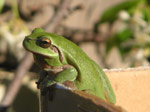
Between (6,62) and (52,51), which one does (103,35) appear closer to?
(6,62)

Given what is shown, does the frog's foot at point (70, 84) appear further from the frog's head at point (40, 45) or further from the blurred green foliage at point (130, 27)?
the blurred green foliage at point (130, 27)

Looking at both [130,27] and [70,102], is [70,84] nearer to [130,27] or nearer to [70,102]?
[70,102]

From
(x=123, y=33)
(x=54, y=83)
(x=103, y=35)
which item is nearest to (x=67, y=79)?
(x=54, y=83)

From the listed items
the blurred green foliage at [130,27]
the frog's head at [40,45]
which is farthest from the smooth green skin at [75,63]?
the blurred green foliage at [130,27]

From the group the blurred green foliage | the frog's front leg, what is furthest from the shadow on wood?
the blurred green foliage

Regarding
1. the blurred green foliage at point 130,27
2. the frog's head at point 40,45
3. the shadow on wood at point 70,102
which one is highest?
the blurred green foliage at point 130,27

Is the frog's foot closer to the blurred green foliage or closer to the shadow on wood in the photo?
the shadow on wood

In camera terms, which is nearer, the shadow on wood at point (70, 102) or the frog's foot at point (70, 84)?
the shadow on wood at point (70, 102)
